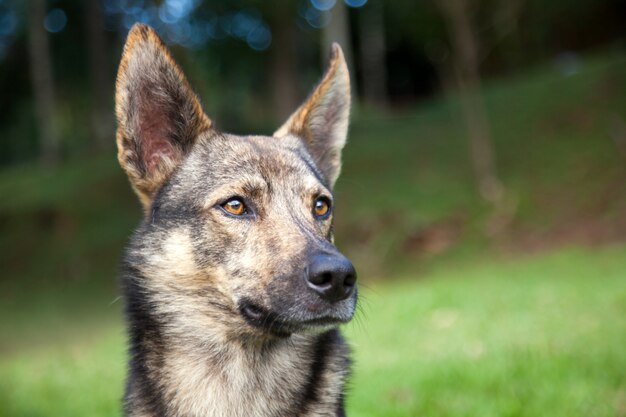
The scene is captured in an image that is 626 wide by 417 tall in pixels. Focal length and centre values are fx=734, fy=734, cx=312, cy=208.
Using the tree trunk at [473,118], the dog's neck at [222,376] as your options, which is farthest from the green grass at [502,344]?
the tree trunk at [473,118]

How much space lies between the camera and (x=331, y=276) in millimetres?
3471

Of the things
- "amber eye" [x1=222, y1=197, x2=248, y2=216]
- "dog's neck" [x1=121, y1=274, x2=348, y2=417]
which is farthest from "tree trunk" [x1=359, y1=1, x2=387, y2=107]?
"dog's neck" [x1=121, y1=274, x2=348, y2=417]

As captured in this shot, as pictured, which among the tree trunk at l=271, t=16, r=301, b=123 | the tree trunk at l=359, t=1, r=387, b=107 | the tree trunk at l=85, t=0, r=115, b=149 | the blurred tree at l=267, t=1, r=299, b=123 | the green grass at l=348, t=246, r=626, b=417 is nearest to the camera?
the green grass at l=348, t=246, r=626, b=417

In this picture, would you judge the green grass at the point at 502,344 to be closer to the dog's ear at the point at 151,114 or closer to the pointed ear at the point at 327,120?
the pointed ear at the point at 327,120

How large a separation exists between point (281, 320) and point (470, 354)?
192 inches

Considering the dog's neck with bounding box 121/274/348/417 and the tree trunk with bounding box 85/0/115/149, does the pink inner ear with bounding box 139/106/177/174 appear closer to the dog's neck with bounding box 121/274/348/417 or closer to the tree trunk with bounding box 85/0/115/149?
the dog's neck with bounding box 121/274/348/417

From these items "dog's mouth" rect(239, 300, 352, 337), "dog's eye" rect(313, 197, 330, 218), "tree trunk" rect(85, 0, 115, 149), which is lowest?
"dog's mouth" rect(239, 300, 352, 337)

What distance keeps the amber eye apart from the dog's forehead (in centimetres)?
16

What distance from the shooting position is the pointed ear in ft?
15.7

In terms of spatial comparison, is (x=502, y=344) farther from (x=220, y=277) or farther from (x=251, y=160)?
(x=220, y=277)

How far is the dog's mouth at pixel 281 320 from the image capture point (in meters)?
3.55

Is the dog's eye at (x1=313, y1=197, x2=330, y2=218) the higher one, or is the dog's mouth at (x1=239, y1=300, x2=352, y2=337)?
the dog's eye at (x1=313, y1=197, x2=330, y2=218)

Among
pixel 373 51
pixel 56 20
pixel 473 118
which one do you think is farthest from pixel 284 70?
pixel 473 118

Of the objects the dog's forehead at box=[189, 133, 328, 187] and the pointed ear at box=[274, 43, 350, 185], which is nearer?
the dog's forehead at box=[189, 133, 328, 187]
